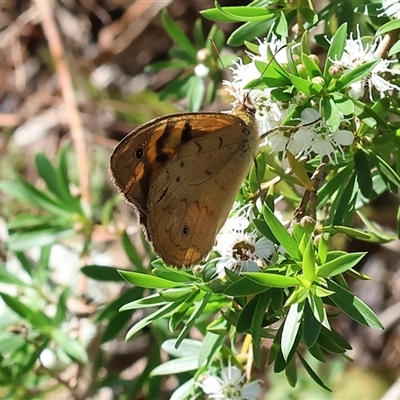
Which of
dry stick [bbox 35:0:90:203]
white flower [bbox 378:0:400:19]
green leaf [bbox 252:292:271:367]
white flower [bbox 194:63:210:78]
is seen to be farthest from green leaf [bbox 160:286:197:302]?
dry stick [bbox 35:0:90:203]

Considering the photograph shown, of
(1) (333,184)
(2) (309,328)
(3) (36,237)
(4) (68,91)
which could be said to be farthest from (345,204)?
(4) (68,91)

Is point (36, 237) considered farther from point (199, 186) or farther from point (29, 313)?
point (199, 186)

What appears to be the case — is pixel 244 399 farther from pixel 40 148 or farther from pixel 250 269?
pixel 40 148

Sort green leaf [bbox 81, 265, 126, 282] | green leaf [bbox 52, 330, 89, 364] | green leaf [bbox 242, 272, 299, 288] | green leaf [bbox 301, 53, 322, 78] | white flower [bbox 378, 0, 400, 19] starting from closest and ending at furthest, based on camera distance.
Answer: green leaf [bbox 242, 272, 299, 288] < green leaf [bbox 301, 53, 322, 78] < white flower [bbox 378, 0, 400, 19] < green leaf [bbox 81, 265, 126, 282] < green leaf [bbox 52, 330, 89, 364]

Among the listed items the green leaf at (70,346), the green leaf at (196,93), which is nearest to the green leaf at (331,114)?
the green leaf at (196,93)

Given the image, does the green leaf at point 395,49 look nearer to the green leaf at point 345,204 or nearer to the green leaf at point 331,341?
the green leaf at point 345,204

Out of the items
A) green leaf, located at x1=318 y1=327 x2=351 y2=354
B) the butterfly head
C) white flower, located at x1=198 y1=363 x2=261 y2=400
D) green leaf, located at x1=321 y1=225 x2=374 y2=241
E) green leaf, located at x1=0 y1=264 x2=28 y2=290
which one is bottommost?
green leaf, located at x1=0 y1=264 x2=28 y2=290

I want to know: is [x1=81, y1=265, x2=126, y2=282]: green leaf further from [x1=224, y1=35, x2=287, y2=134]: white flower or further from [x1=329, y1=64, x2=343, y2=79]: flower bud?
[x1=329, y1=64, x2=343, y2=79]: flower bud

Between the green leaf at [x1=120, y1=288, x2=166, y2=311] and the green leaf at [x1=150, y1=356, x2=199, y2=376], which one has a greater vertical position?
the green leaf at [x1=120, y1=288, x2=166, y2=311]
